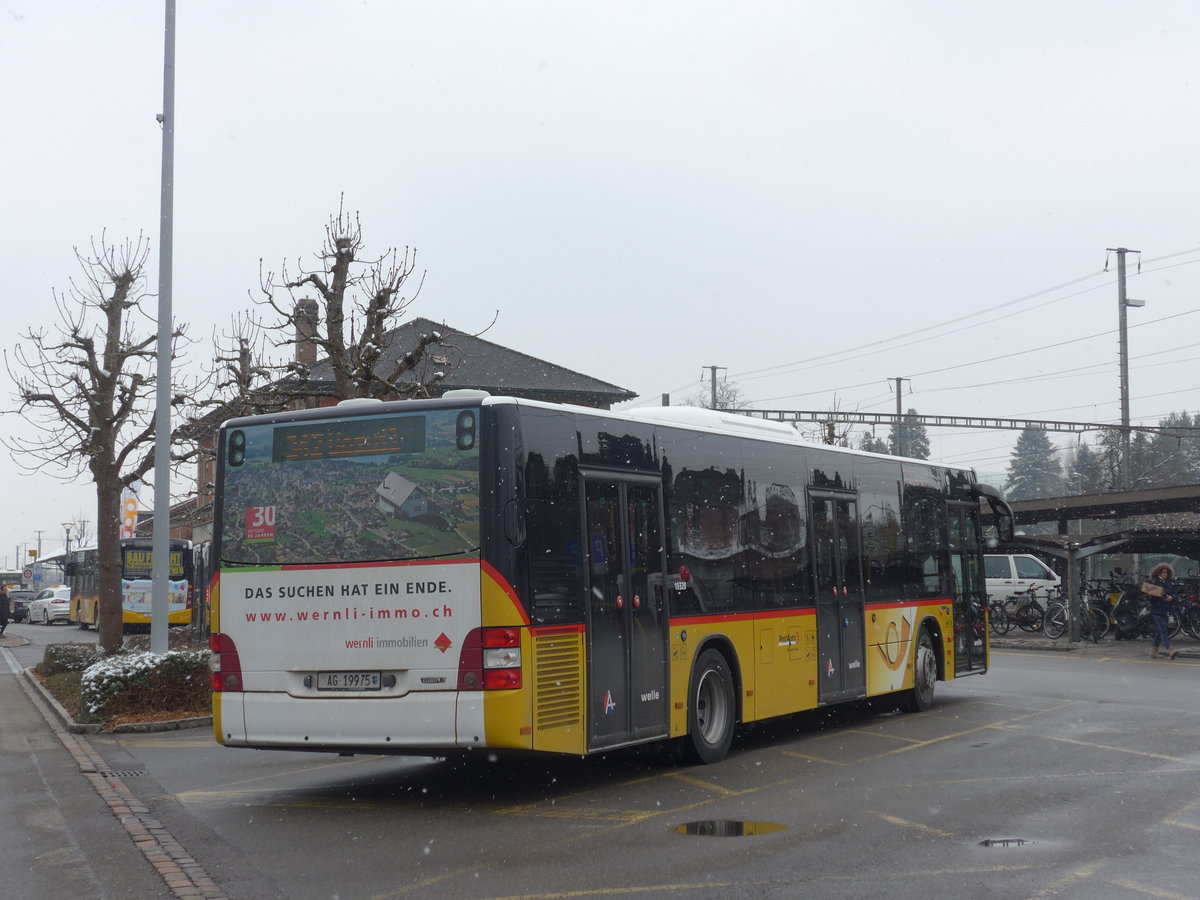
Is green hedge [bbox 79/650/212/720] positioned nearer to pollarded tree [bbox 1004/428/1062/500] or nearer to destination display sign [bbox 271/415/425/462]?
destination display sign [bbox 271/415/425/462]

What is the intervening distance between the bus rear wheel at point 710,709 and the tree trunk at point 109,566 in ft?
46.1

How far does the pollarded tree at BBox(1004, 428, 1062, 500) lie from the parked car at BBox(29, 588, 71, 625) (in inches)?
3398

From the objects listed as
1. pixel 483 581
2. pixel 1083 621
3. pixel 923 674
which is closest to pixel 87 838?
pixel 483 581

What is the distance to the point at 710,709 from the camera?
11.9 m

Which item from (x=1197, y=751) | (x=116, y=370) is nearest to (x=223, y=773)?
(x=1197, y=751)

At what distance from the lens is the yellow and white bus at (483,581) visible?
951 centimetres

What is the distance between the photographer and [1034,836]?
8195 millimetres

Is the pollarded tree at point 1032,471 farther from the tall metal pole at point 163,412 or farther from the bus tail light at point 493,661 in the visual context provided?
the bus tail light at point 493,661

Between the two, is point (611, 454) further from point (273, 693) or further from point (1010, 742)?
point (1010, 742)

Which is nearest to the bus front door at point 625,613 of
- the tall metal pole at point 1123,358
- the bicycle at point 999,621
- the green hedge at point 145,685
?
the green hedge at point 145,685

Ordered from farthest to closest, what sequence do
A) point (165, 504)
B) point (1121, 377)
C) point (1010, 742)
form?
point (1121, 377)
point (165, 504)
point (1010, 742)

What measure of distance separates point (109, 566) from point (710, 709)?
1531 cm

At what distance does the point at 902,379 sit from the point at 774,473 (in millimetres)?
68990

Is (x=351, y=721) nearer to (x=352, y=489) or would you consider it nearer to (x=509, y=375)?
(x=352, y=489)
